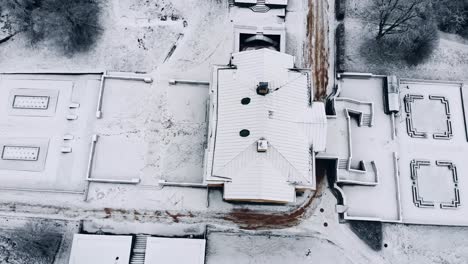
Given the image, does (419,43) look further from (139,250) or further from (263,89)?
(139,250)

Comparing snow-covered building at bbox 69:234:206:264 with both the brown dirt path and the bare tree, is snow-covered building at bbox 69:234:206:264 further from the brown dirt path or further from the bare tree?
the bare tree

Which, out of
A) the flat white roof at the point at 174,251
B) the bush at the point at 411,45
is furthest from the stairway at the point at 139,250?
the bush at the point at 411,45

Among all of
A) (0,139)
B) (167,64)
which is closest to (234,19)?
(167,64)

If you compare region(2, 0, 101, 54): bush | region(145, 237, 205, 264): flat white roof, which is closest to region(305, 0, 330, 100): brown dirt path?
region(145, 237, 205, 264): flat white roof

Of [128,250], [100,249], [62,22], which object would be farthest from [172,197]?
[62,22]

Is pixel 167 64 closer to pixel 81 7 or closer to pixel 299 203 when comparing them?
pixel 81 7

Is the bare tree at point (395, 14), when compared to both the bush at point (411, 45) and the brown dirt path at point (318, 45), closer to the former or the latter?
the bush at point (411, 45)
